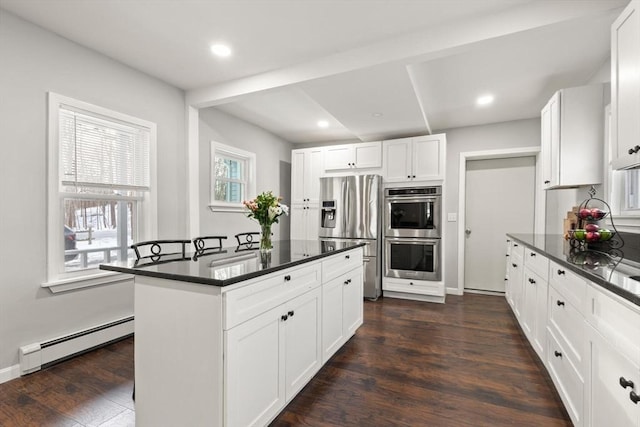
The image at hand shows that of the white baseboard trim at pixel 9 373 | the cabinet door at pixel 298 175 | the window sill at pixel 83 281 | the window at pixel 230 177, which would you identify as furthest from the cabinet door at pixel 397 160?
the white baseboard trim at pixel 9 373

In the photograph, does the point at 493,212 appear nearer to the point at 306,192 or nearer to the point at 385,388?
the point at 306,192

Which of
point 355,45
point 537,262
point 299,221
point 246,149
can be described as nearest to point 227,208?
point 246,149

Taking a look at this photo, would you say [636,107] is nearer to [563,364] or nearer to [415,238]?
[563,364]

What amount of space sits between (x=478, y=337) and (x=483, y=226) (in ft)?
7.28

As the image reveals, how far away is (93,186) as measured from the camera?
2.59m

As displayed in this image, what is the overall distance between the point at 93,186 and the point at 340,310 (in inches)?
93.8

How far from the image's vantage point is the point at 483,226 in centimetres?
459

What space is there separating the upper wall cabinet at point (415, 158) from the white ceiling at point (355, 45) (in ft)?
2.02

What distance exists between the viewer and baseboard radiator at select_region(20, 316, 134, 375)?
2146 millimetres

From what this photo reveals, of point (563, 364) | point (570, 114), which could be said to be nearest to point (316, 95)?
point (570, 114)

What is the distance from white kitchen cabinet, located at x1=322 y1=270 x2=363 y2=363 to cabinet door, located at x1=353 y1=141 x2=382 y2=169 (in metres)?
2.03

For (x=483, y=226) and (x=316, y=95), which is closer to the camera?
(x=316, y=95)

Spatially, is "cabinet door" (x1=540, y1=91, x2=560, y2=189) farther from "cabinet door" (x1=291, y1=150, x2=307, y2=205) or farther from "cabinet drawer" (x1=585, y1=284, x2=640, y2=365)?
"cabinet door" (x1=291, y1=150, x2=307, y2=205)

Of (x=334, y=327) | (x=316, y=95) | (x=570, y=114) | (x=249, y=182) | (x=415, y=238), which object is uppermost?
(x=316, y=95)
